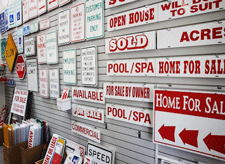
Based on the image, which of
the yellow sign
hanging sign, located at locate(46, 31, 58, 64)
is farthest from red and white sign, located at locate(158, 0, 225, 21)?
A: the yellow sign

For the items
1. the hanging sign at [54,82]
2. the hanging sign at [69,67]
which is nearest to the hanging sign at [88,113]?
the hanging sign at [69,67]

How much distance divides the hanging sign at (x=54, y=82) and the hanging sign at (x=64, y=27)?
2.21 feet

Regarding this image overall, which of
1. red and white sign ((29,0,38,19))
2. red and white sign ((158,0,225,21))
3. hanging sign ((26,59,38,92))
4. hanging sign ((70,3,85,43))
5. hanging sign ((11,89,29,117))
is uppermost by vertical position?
red and white sign ((29,0,38,19))

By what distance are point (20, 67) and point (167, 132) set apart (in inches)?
174

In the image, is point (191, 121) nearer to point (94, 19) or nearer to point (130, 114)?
point (130, 114)

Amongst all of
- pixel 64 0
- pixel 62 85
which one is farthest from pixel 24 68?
pixel 64 0

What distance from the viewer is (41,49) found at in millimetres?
3643

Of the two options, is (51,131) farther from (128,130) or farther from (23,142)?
(128,130)

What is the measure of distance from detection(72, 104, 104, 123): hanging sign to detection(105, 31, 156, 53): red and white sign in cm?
102

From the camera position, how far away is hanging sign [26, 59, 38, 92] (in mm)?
3889

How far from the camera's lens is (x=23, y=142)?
10.8 feet

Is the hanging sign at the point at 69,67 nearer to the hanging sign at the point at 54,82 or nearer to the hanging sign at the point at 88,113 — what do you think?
the hanging sign at the point at 54,82

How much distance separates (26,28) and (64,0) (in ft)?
5.81

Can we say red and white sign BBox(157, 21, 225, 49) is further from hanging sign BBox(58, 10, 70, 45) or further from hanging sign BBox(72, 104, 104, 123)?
hanging sign BBox(58, 10, 70, 45)
